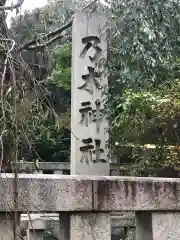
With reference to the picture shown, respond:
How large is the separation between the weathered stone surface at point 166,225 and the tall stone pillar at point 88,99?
3.65 meters

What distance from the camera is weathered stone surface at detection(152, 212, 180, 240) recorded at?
8.29 feet

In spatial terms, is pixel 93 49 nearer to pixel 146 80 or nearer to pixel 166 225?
pixel 146 80

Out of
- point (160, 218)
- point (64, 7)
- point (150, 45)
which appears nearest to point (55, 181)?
point (160, 218)

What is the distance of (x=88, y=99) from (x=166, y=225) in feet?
13.2

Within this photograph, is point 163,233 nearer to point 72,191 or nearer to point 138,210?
point 138,210

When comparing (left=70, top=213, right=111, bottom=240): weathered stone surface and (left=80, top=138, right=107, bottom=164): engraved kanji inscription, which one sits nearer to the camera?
(left=70, top=213, right=111, bottom=240): weathered stone surface

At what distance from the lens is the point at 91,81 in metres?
6.49

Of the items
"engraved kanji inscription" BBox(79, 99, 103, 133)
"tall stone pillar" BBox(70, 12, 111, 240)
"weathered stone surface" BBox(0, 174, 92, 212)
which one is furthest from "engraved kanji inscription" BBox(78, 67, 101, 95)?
"weathered stone surface" BBox(0, 174, 92, 212)

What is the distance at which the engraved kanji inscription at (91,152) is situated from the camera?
632 centimetres

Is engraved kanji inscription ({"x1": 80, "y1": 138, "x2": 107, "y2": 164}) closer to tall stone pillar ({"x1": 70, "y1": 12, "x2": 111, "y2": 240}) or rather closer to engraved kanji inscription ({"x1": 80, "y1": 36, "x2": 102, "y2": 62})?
tall stone pillar ({"x1": 70, "y1": 12, "x2": 111, "y2": 240})

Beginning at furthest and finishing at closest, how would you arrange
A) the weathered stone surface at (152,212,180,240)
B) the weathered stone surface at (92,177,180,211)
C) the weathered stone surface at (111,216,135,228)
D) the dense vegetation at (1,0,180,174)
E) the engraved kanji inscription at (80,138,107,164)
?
the engraved kanji inscription at (80,138,107,164) → the weathered stone surface at (111,216,135,228) → the dense vegetation at (1,0,180,174) → the weathered stone surface at (152,212,180,240) → the weathered stone surface at (92,177,180,211)

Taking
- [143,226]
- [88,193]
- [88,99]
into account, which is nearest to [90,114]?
[88,99]

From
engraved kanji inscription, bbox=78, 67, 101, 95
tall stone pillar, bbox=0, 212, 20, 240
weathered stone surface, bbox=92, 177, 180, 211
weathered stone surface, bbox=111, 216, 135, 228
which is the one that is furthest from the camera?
engraved kanji inscription, bbox=78, 67, 101, 95

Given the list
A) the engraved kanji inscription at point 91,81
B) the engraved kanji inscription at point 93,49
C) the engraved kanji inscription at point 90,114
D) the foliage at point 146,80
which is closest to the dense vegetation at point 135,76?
the foliage at point 146,80
